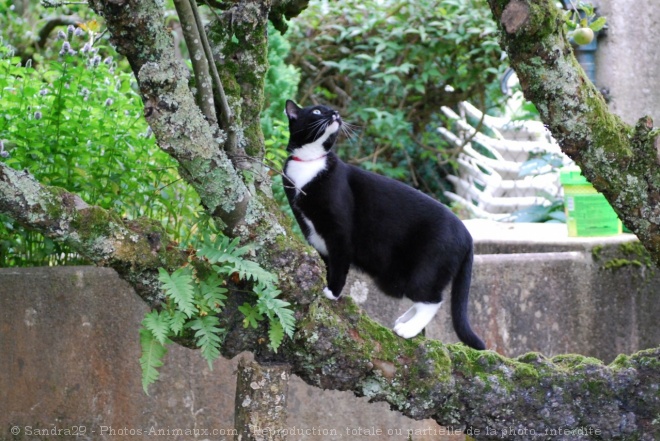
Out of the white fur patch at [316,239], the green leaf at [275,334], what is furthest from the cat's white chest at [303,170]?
the green leaf at [275,334]

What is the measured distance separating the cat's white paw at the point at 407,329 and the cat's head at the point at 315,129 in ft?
2.40

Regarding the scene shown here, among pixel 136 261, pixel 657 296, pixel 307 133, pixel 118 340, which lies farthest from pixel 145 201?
pixel 657 296

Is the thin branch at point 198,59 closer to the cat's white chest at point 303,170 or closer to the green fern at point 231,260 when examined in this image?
the green fern at point 231,260

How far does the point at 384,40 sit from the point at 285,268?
4705mm

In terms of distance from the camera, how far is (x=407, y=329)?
8.68 ft

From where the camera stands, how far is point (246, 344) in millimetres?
2311

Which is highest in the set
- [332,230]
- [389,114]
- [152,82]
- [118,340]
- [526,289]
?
[152,82]

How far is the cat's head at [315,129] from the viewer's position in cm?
297

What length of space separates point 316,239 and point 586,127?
103cm

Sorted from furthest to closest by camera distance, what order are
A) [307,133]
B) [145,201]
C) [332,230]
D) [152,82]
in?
[145,201] < [307,133] < [332,230] < [152,82]

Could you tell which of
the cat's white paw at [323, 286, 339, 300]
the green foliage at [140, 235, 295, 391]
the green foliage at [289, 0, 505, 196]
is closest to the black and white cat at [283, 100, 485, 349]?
the cat's white paw at [323, 286, 339, 300]

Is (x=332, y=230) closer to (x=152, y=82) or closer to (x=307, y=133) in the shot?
(x=307, y=133)

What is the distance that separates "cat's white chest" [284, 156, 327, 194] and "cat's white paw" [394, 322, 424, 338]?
600mm

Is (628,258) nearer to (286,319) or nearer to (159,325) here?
(286,319)
